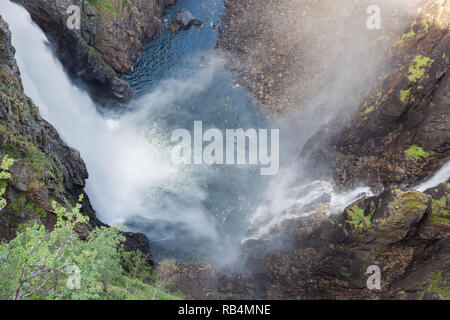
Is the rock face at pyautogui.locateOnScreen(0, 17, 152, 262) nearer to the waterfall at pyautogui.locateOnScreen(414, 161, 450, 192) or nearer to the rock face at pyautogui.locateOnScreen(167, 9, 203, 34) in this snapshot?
the waterfall at pyautogui.locateOnScreen(414, 161, 450, 192)

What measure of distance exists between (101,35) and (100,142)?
13863 mm

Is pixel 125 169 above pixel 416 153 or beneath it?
above

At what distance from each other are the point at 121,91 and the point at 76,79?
5.35 m

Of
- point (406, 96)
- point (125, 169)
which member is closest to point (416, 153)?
point (406, 96)

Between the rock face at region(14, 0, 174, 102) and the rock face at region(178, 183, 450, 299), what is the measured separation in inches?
976

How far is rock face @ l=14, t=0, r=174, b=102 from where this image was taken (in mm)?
34500

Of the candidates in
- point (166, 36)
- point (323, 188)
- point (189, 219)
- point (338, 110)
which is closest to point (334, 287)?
point (323, 188)

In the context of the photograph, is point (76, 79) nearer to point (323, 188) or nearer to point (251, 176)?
point (251, 176)

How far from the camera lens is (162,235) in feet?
102

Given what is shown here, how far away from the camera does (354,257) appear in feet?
74.9

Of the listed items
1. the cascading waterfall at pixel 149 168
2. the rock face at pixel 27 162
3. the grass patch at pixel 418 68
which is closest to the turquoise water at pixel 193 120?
the cascading waterfall at pixel 149 168

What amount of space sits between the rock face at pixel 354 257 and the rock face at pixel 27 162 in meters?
12.3

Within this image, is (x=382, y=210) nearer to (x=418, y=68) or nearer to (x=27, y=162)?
(x=418, y=68)

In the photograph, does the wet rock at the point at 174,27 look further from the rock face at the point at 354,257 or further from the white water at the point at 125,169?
the rock face at the point at 354,257
